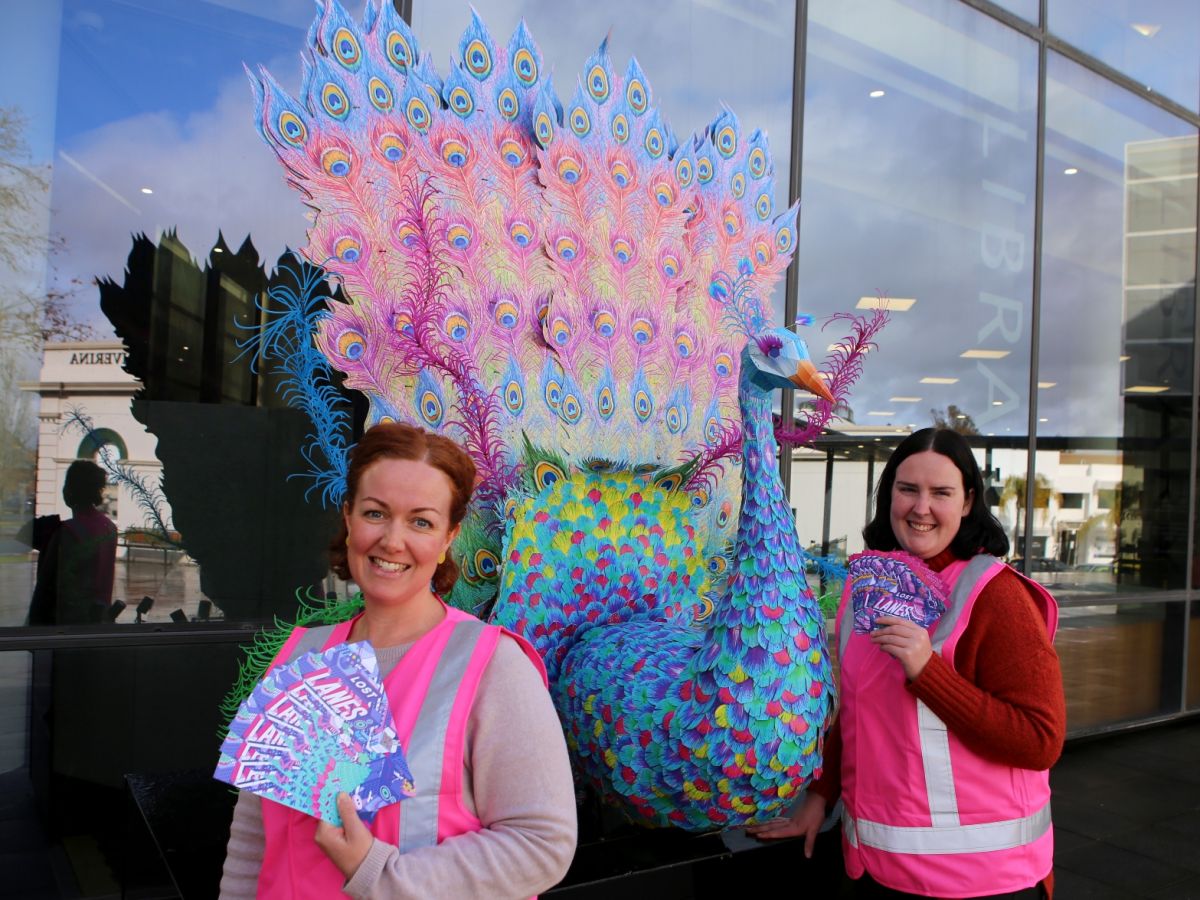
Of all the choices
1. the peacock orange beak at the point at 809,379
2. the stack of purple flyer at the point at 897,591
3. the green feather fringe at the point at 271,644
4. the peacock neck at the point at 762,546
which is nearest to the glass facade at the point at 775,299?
the green feather fringe at the point at 271,644

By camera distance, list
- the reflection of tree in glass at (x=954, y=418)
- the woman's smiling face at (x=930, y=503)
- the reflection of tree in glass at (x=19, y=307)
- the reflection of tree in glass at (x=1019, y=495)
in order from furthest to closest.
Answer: the reflection of tree in glass at (x=1019, y=495) < the reflection of tree in glass at (x=954, y=418) < the reflection of tree in glass at (x=19, y=307) < the woman's smiling face at (x=930, y=503)

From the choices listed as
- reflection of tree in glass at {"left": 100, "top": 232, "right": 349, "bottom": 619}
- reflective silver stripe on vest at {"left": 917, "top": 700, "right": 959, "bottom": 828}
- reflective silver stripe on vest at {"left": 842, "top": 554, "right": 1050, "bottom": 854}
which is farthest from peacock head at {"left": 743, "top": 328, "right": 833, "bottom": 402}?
reflection of tree in glass at {"left": 100, "top": 232, "right": 349, "bottom": 619}

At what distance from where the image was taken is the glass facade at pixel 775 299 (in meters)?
2.70

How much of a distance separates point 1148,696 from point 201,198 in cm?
634

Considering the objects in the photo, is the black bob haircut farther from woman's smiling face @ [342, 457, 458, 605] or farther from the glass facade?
the glass facade

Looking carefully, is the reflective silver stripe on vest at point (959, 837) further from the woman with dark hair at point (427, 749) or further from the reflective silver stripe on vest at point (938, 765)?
the woman with dark hair at point (427, 749)

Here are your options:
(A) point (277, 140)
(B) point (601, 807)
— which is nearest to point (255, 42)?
(A) point (277, 140)

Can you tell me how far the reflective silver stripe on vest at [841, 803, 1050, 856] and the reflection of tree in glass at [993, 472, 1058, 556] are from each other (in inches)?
157

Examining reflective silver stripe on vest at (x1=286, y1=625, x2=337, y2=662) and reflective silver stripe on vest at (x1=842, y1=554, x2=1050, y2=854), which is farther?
reflective silver stripe on vest at (x1=842, y1=554, x2=1050, y2=854)

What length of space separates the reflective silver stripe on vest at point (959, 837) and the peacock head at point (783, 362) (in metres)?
0.78

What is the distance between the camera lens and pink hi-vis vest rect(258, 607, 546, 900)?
38.8 inches

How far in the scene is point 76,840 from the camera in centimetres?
288

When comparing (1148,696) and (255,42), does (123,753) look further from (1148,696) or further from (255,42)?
(1148,696)

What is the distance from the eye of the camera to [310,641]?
3.85 ft
